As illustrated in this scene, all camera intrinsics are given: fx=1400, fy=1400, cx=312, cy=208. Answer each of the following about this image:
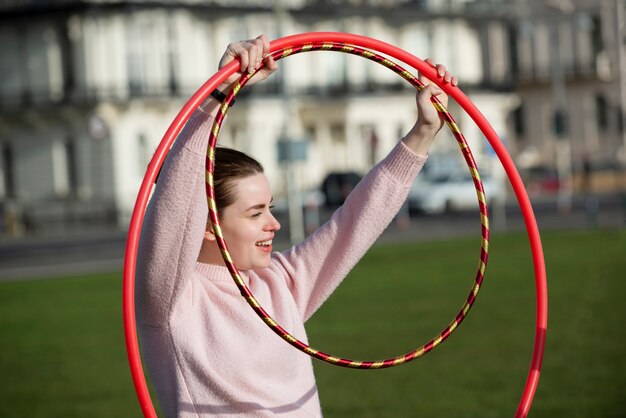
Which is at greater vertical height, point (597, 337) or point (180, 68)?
point (180, 68)

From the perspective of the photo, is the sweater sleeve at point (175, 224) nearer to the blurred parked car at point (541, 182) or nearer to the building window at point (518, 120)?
the blurred parked car at point (541, 182)

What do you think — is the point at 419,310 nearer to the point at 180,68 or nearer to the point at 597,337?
the point at 597,337

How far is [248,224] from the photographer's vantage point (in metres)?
5.27

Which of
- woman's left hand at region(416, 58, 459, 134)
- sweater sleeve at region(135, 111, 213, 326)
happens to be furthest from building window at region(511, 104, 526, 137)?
sweater sleeve at region(135, 111, 213, 326)

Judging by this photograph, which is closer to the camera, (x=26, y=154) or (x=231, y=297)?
(x=231, y=297)

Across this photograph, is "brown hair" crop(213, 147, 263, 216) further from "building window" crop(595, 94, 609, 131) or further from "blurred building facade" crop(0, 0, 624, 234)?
"building window" crop(595, 94, 609, 131)

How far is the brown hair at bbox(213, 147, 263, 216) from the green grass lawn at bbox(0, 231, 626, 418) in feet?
22.2

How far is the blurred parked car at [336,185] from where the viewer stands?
194 feet

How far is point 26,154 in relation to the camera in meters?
64.2

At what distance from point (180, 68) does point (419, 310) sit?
158 feet

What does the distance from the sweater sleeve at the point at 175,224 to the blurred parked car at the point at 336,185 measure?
53410 mm

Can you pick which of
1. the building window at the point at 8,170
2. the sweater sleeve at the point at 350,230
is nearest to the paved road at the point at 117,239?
the building window at the point at 8,170

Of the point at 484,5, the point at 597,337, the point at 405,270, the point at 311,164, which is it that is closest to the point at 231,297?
the point at 597,337

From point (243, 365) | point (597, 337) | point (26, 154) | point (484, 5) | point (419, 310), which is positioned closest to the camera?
point (243, 365)
